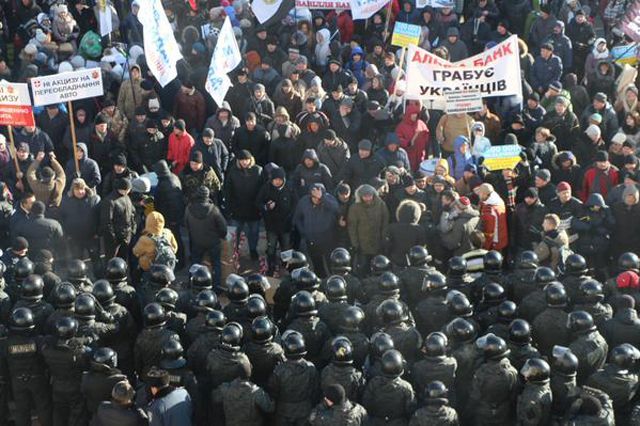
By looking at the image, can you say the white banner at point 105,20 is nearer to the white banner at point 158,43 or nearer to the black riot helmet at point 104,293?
the white banner at point 158,43

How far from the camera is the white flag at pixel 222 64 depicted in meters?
16.7

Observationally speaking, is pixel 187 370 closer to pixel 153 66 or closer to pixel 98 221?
pixel 98 221

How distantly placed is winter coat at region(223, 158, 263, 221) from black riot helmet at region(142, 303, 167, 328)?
4.20 metres

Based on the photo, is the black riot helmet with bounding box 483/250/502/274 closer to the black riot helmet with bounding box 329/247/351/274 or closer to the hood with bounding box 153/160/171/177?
the black riot helmet with bounding box 329/247/351/274

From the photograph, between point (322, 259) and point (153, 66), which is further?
point (153, 66)

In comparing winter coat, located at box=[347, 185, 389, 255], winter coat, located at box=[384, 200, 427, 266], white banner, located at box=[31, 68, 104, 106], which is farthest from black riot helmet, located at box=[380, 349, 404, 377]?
white banner, located at box=[31, 68, 104, 106]

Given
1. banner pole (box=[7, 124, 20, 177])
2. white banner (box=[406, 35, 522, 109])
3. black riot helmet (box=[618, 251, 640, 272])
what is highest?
white banner (box=[406, 35, 522, 109])

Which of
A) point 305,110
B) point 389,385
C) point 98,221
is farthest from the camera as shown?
point 305,110

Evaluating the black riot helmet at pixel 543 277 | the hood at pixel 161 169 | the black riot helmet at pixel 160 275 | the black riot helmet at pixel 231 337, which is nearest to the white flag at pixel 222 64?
the hood at pixel 161 169

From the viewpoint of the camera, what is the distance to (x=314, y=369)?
10.9 metres

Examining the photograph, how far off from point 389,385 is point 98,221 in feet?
19.4

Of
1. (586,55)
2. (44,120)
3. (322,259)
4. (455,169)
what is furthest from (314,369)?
(586,55)

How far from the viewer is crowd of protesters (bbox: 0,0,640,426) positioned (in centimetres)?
1080

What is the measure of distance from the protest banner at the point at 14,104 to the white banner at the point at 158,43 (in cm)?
180
